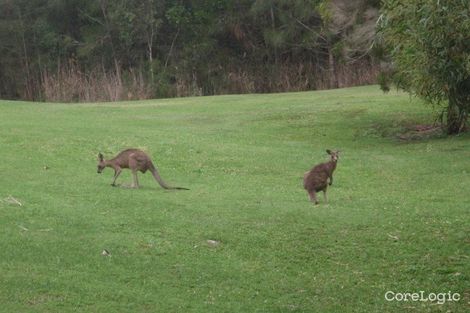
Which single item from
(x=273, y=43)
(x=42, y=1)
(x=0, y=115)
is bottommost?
(x=0, y=115)

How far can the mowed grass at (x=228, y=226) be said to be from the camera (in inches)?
367

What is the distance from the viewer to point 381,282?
32.2 feet

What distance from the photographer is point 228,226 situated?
39.8 ft

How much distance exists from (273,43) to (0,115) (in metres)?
23.8

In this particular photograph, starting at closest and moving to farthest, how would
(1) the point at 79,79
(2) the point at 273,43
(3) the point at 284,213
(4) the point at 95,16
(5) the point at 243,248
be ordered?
(5) the point at 243,248, (3) the point at 284,213, (1) the point at 79,79, (2) the point at 273,43, (4) the point at 95,16

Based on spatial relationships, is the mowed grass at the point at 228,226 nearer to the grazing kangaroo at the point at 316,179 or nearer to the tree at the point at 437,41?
the grazing kangaroo at the point at 316,179

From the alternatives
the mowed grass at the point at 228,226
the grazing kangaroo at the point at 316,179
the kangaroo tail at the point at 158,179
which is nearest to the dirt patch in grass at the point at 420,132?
the mowed grass at the point at 228,226

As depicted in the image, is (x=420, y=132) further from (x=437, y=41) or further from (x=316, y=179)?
(x=437, y=41)

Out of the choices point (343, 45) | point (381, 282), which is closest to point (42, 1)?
point (343, 45)

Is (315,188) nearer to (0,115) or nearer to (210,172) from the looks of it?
(210,172)

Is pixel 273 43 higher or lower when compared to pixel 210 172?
higher

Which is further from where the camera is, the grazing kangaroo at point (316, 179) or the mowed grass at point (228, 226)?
the grazing kangaroo at point (316, 179)

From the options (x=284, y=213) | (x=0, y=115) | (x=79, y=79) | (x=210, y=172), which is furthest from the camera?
(x=79, y=79)

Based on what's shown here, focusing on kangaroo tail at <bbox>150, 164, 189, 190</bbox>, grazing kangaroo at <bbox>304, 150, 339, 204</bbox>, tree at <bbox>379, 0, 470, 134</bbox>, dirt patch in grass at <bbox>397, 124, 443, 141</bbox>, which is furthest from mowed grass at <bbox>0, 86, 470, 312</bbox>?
tree at <bbox>379, 0, 470, 134</bbox>
